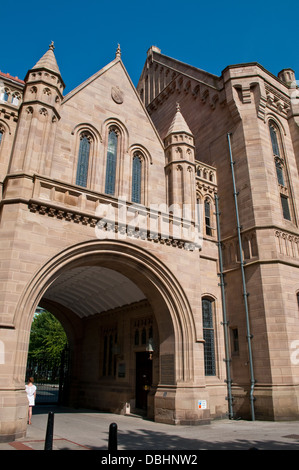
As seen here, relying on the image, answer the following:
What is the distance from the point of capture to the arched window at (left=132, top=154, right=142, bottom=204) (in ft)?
53.6

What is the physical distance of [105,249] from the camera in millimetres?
12680

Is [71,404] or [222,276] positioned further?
[71,404]

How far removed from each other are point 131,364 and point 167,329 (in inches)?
157

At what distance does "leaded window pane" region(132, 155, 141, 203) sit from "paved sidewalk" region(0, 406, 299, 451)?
9.24m

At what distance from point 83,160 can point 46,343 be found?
1520 inches

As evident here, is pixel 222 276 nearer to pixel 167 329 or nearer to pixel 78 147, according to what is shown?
pixel 167 329

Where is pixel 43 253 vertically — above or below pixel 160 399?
above

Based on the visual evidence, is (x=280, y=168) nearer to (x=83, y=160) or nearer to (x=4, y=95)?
(x=83, y=160)

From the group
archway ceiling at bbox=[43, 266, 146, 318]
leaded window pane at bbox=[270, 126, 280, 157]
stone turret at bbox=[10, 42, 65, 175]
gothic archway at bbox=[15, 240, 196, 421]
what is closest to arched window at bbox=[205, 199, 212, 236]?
leaded window pane at bbox=[270, 126, 280, 157]

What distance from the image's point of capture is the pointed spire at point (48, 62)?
1420 centimetres

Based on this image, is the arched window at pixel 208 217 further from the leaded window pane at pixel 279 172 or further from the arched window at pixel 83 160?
the arched window at pixel 83 160

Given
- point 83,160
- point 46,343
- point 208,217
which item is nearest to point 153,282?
point 83,160

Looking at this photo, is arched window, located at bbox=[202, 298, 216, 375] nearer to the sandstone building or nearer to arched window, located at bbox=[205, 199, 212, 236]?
the sandstone building

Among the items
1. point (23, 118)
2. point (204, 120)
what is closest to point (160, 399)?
point (23, 118)
